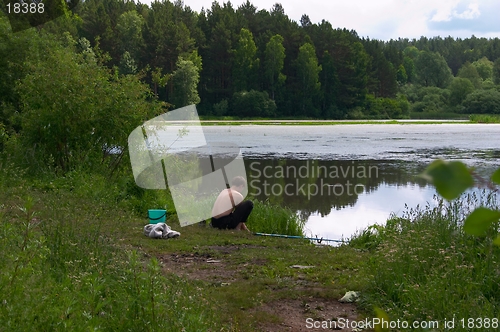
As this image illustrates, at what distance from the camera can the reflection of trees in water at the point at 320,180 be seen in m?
13.6

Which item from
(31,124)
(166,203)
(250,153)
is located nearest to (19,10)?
(31,124)

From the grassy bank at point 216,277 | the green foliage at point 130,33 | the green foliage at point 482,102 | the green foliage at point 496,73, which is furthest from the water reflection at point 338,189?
the green foliage at point 496,73

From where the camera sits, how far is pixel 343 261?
22.9 ft

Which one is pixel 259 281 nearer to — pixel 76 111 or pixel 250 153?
pixel 76 111

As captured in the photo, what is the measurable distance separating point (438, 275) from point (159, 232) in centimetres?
445

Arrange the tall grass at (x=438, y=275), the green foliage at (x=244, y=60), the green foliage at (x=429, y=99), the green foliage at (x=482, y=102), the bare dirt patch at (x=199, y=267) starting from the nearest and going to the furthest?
the tall grass at (x=438, y=275)
the bare dirt patch at (x=199, y=267)
the green foliage at (x=244, y=60)
the green foliage at (x=482, y=102)
the green foliage at (x=429, y=99)

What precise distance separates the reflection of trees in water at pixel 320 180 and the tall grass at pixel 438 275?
656cm

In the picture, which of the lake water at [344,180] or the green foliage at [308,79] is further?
the green foliage at [308,79]

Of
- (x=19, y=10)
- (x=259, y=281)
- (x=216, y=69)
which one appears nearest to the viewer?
(x=259, y=281)

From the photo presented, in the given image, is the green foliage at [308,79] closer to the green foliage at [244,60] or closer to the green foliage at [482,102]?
the green foliage at [244,60]

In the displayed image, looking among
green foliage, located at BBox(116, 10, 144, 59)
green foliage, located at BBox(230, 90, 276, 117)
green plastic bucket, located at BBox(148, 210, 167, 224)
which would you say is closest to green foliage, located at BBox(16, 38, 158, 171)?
green plastic bucket, located at BBox(148, 210, 167, 224)

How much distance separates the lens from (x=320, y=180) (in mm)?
16469

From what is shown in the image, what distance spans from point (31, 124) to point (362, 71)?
7455 centimetres

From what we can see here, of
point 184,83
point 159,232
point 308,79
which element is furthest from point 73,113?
point 308,79
